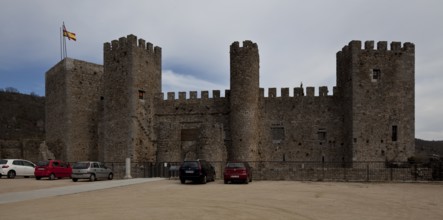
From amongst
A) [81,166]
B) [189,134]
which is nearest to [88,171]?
[81,166]

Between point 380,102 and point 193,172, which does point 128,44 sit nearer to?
point 193,172

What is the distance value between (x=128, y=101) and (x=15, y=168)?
8.45 m

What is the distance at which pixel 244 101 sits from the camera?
29.7m

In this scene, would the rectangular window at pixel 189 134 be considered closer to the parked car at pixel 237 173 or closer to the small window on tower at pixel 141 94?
the small window on tower at pixel 141 94

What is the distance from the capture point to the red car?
81.5ft

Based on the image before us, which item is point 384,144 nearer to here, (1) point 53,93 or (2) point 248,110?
(2) point 248,110

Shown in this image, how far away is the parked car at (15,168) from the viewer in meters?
26.3

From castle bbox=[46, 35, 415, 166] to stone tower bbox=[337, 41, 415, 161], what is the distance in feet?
0.21

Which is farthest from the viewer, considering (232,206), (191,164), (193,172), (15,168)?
(15,168)

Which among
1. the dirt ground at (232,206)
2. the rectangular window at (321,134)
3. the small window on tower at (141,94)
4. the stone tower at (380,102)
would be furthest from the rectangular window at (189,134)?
the dirt ground at (232,206)

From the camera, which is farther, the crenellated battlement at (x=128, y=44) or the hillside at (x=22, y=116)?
the hillside at (x=22, y=116)

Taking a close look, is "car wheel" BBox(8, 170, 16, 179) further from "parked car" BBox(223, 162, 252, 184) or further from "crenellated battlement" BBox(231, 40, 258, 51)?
"crenellated battlement" BBox(231, 40, 258, 51)

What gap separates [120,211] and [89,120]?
973 inches

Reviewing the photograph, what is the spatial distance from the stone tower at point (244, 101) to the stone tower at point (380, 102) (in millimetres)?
6339
